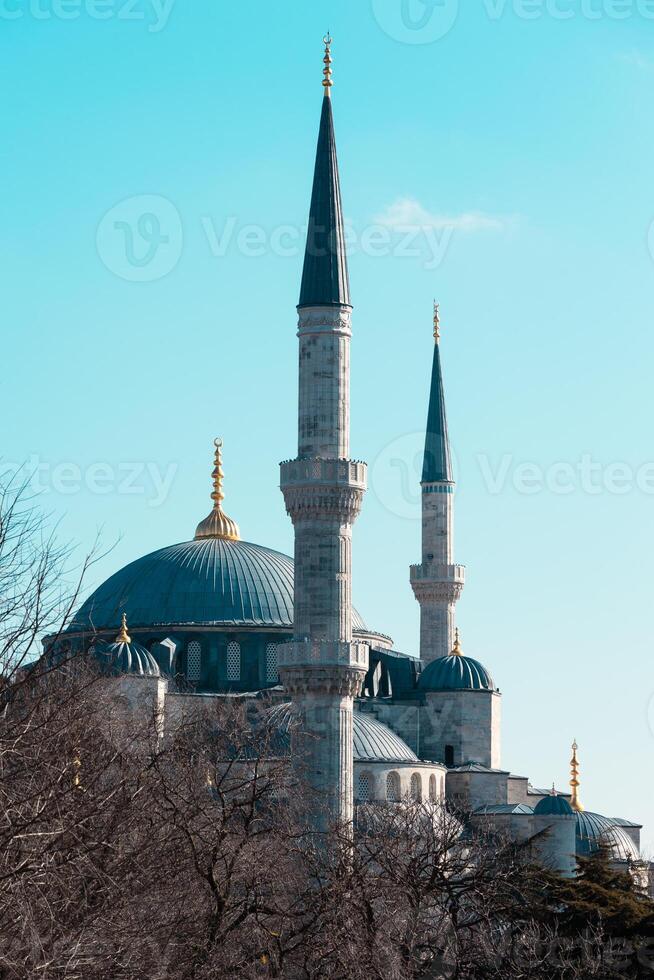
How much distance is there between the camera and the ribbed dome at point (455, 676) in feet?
196

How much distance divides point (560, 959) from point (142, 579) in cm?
3624

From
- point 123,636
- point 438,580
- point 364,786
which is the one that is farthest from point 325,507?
point 438,580

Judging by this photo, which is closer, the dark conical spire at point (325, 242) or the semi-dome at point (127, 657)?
the dark conical spire at point (325, 242)

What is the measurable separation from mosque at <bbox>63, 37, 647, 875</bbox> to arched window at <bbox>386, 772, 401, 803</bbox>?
0.16 feet

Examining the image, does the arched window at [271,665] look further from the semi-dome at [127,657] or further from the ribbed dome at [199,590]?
the semi-dome at [127,657]

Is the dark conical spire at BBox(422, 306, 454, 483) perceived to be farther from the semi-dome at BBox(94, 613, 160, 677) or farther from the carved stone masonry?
the carved stone masonry

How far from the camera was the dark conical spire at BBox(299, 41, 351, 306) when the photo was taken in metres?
46.5

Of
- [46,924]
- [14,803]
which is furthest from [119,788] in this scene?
[14,803]

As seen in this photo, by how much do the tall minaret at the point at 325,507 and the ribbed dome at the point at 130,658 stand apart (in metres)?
9.07

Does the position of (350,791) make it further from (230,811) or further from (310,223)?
(230,811)

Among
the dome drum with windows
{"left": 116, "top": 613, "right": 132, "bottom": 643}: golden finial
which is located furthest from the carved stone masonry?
the dome drum with windows

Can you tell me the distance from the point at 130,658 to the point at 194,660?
265 inches

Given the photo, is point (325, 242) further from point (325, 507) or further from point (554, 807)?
point (554, 807)

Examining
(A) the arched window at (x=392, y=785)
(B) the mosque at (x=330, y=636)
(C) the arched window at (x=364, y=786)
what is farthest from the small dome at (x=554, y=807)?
(C) the arched window at (x=364, y=786)
